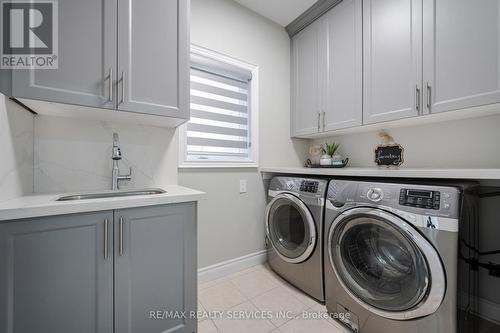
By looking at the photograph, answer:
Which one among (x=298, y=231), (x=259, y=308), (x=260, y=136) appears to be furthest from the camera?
(x=260, y=136)

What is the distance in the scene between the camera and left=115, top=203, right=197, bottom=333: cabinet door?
1034 mm

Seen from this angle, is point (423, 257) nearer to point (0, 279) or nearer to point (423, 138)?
point (423, 138)

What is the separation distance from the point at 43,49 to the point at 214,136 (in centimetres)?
127

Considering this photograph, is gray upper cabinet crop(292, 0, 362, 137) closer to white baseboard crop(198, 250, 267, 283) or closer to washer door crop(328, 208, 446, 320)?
washer door crop(328, 208, 446, 320)

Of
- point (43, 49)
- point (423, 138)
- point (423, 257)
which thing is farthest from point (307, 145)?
point (43, 49)

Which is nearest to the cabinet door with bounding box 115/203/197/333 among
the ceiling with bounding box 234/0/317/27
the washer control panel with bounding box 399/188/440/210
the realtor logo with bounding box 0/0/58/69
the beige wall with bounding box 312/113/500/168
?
the realtor logo with bounding box 0/0/58/69

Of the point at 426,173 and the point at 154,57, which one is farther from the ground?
the point at 154,57

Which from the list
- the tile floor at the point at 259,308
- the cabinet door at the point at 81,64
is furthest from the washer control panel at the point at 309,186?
the cabinet door at the point at 81,64

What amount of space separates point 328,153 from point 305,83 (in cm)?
83

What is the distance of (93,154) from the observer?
142cm

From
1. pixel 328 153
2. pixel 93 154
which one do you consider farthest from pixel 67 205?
pixel 328 153

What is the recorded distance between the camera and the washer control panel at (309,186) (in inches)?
63.2

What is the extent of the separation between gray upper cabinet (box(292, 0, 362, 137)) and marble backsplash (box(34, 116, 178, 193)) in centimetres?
145

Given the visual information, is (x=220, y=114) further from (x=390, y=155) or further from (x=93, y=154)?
(x=390, y=155)
